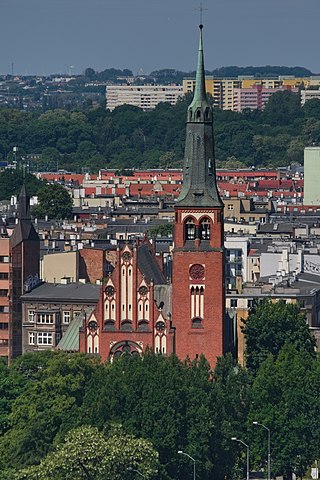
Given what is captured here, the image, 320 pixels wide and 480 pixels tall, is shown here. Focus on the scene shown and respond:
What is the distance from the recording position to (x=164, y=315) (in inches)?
4380

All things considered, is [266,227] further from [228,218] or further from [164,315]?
[164,315]

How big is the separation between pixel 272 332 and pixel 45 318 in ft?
40.8

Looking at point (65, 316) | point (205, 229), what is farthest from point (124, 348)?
point (65, 316)

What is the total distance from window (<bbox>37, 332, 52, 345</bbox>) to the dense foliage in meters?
14.8

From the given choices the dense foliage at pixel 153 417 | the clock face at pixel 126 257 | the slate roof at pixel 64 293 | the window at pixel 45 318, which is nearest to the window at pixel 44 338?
the window at pixel 45 318

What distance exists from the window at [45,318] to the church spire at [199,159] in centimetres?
1326

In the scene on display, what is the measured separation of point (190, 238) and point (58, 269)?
991 inches

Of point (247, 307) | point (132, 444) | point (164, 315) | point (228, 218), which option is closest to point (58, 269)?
point (247, 307)

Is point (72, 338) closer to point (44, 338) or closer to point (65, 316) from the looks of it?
point (65, 316)

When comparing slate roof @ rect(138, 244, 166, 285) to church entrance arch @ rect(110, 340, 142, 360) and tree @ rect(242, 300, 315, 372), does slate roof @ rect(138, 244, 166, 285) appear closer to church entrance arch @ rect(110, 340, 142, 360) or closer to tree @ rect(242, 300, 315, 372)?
church entrance arch @ rect(110, 340, 142, 360)

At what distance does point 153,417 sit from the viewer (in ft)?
313

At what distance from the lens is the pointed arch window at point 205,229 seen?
111 metres

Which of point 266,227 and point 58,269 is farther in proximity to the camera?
point 266,227

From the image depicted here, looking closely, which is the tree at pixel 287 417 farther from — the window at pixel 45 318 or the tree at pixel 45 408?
the window at pixel 45 318
